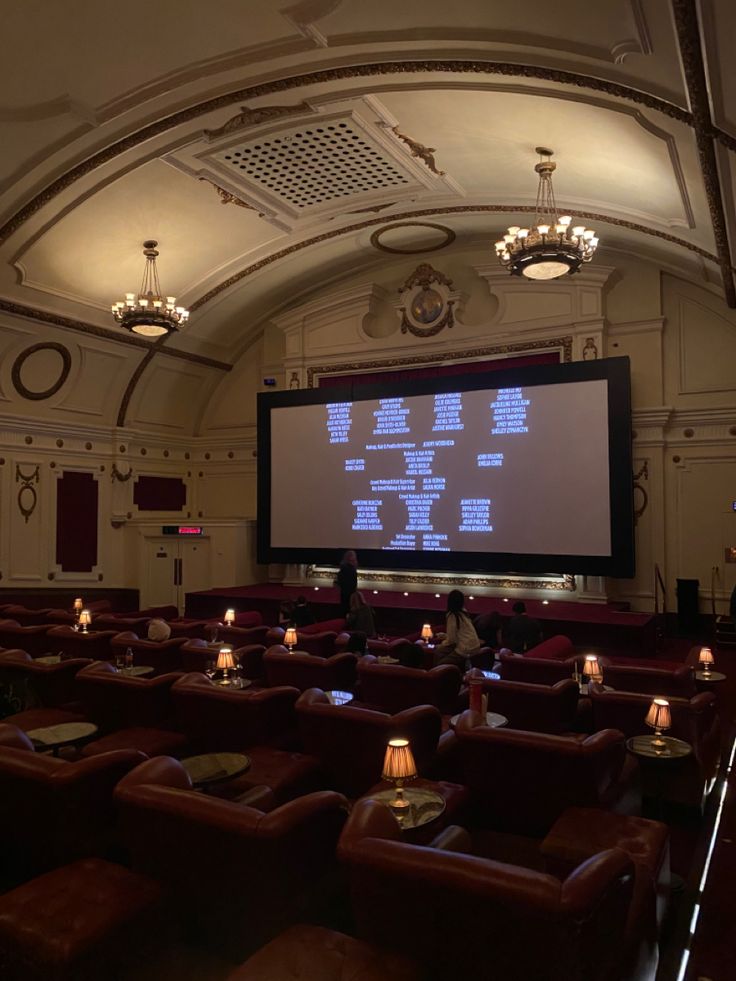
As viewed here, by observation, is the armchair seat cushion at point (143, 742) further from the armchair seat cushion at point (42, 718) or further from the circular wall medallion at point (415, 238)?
the circular wall medallion at point (415, 238)

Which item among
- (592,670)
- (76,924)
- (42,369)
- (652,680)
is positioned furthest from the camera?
(42,369)

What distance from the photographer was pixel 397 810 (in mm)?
2596

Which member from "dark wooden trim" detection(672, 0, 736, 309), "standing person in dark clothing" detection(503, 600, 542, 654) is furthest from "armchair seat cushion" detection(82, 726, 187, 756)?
"dark wooden trim" detection(672, 0, 736, 309)

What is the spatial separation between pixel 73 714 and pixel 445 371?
25.7 feet

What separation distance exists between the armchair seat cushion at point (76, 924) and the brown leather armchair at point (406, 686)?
216 cm

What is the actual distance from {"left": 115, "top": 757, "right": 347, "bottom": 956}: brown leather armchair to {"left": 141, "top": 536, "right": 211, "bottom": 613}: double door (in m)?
9.40

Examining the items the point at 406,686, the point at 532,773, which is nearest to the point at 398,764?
the point at 532,773

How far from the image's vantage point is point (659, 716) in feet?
10.9

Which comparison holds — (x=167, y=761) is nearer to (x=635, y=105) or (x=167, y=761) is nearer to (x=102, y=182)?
(x=635, y=105)

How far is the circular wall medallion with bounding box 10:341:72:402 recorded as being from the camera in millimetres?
9938

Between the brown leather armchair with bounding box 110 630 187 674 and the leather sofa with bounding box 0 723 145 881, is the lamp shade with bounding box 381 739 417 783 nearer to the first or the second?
the leather sofa with bounding box 0 723 145 881

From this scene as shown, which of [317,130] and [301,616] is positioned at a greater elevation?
[317,130]

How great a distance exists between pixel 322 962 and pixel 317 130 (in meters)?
7.11

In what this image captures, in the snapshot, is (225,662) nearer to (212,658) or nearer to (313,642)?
(212,658)
